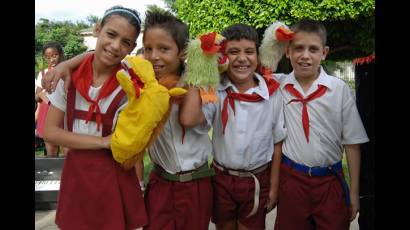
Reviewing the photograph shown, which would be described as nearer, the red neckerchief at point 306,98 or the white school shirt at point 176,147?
the white school shirt at point 176,147

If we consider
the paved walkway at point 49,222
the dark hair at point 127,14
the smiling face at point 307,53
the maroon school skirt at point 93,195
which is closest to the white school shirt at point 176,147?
the maroon school skirt at point 93,195

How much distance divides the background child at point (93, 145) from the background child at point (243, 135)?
61cm

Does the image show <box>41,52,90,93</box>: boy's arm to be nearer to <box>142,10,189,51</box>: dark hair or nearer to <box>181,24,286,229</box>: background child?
<box>142,10,189,51</box>: dark hair

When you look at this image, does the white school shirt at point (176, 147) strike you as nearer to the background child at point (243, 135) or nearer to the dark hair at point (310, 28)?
the background child at point (243, 135)

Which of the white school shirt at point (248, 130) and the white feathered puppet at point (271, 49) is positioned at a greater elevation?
the white feathered puppet at point (271, 49)

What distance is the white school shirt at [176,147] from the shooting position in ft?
7.18

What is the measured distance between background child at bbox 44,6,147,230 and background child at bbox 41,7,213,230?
0.54ft

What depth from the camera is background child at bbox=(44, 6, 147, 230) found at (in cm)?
197

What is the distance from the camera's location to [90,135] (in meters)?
1.96

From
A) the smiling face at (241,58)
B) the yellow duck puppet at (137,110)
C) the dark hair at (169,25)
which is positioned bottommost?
the yellow duck puppet at (137,110)

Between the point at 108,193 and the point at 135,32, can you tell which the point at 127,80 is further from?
the point at 108,193

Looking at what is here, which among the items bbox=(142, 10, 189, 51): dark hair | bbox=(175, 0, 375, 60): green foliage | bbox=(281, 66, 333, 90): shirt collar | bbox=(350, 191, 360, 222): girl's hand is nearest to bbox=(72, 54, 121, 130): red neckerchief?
bbox=(142, 10, 189, 51): dark hair
